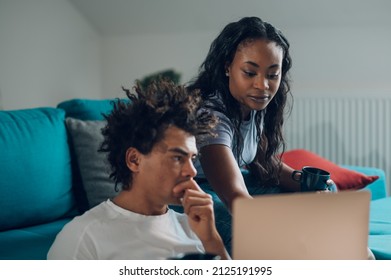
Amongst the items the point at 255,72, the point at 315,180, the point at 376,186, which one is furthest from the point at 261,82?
the point at 376,186

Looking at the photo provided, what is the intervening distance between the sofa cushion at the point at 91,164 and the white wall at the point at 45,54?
60 cm

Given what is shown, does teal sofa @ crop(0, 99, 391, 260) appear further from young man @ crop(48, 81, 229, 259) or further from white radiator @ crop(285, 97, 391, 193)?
white radiator @ crop(285, 97, 391, 193)

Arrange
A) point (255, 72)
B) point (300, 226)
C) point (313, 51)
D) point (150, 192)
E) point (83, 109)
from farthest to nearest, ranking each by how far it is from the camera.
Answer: point (313, 51)
point (83, 109)
point (255, 72)
point (150, 192)
point (300, 226)

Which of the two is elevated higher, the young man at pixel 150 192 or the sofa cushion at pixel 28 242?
the young man at pixel 150 192

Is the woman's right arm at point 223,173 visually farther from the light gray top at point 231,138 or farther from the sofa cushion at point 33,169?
the sofa cushion at point 33,169

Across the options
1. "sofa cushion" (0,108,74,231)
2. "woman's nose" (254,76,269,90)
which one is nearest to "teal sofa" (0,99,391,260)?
"sofa cushion" (0,108,74,231)

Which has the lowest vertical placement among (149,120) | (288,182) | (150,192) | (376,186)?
(376,186)

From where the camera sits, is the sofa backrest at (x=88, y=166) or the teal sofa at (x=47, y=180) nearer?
the teal sofa at (x=47, y=180)

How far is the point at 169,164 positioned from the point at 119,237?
155mm

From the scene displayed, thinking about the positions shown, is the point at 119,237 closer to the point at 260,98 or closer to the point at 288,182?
the point at 260,98

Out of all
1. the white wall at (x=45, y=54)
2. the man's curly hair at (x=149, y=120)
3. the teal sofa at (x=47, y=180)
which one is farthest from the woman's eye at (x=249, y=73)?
the white wall at (x=45, y=54)

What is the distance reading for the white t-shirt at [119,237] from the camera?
0.98 metres

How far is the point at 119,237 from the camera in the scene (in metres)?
1.01
